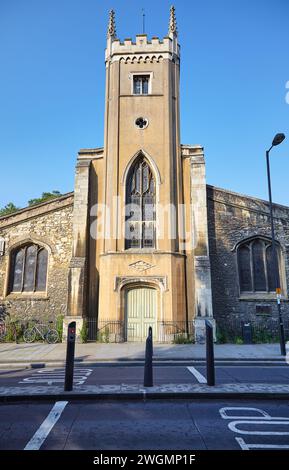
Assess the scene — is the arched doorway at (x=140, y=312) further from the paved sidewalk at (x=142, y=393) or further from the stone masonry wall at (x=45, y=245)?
the paved sidewalk at (x=142, y=393)

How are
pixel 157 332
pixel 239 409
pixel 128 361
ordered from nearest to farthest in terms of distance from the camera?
pixel 239 409 → pixel 128 361 → pixel 157 332

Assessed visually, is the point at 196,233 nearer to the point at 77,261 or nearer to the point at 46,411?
the point at 77,261

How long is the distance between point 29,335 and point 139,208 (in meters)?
8.16

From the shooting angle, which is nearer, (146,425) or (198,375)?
(146,425)

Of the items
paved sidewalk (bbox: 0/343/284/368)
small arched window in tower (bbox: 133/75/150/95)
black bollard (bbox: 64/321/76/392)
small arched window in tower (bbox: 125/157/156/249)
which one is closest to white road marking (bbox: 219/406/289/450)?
black bollard (bbox: 64/321/76/392)

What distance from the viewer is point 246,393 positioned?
656 cm

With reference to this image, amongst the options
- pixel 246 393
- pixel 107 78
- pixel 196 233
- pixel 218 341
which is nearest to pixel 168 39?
pixel 107 78

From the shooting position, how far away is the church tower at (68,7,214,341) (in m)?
16.1

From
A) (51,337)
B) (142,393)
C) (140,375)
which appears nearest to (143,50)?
(51,337)

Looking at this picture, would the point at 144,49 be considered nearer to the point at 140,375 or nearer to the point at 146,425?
the point at 140,375

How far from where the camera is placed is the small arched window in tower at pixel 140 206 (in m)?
17.3

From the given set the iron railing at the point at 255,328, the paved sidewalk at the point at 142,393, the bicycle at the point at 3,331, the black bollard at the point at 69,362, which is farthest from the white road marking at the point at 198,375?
the bicycle at the point at 3,331

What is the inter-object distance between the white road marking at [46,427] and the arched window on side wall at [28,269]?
12.4 m

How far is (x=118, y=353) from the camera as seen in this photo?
12.6m
